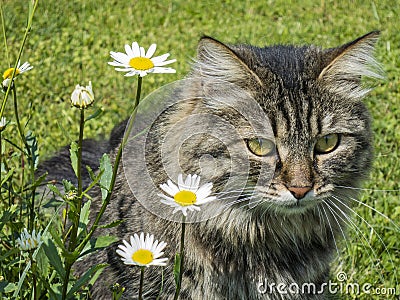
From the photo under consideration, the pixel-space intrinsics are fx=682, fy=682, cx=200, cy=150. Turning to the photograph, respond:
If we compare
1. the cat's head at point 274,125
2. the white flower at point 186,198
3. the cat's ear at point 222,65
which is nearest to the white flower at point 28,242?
the white flower at point 186,198

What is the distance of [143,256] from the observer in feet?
6.57

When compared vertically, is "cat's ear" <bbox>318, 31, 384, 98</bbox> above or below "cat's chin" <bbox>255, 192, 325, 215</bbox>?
above

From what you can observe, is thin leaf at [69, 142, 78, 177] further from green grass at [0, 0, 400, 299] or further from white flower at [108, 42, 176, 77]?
green grass at [0, 0, 400, 299]

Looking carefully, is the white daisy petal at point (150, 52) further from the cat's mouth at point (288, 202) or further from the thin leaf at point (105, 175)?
the cat's mouth at point (288, 202)

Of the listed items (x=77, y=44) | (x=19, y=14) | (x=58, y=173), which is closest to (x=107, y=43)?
(x=77, y=44)

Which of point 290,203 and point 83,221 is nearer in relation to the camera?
point 83,221

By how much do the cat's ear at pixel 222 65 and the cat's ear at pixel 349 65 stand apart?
0.31 metres

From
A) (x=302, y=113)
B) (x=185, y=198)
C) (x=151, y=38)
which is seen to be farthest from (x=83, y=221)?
(x=151, y=38)

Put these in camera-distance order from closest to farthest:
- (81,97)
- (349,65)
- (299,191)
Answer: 1. (81,97)
2. (299,191)
3. (349,65)

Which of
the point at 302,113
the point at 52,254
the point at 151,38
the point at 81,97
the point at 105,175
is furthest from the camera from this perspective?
the point at 151,38

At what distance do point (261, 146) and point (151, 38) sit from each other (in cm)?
344

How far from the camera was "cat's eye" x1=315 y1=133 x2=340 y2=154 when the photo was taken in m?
2.67

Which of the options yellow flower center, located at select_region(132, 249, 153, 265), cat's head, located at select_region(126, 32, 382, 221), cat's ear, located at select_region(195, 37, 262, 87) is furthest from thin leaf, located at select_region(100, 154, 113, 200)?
cat's ear, located at select_region(195, 37, 262, 87)

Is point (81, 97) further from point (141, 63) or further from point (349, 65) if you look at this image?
point (349, 65)
